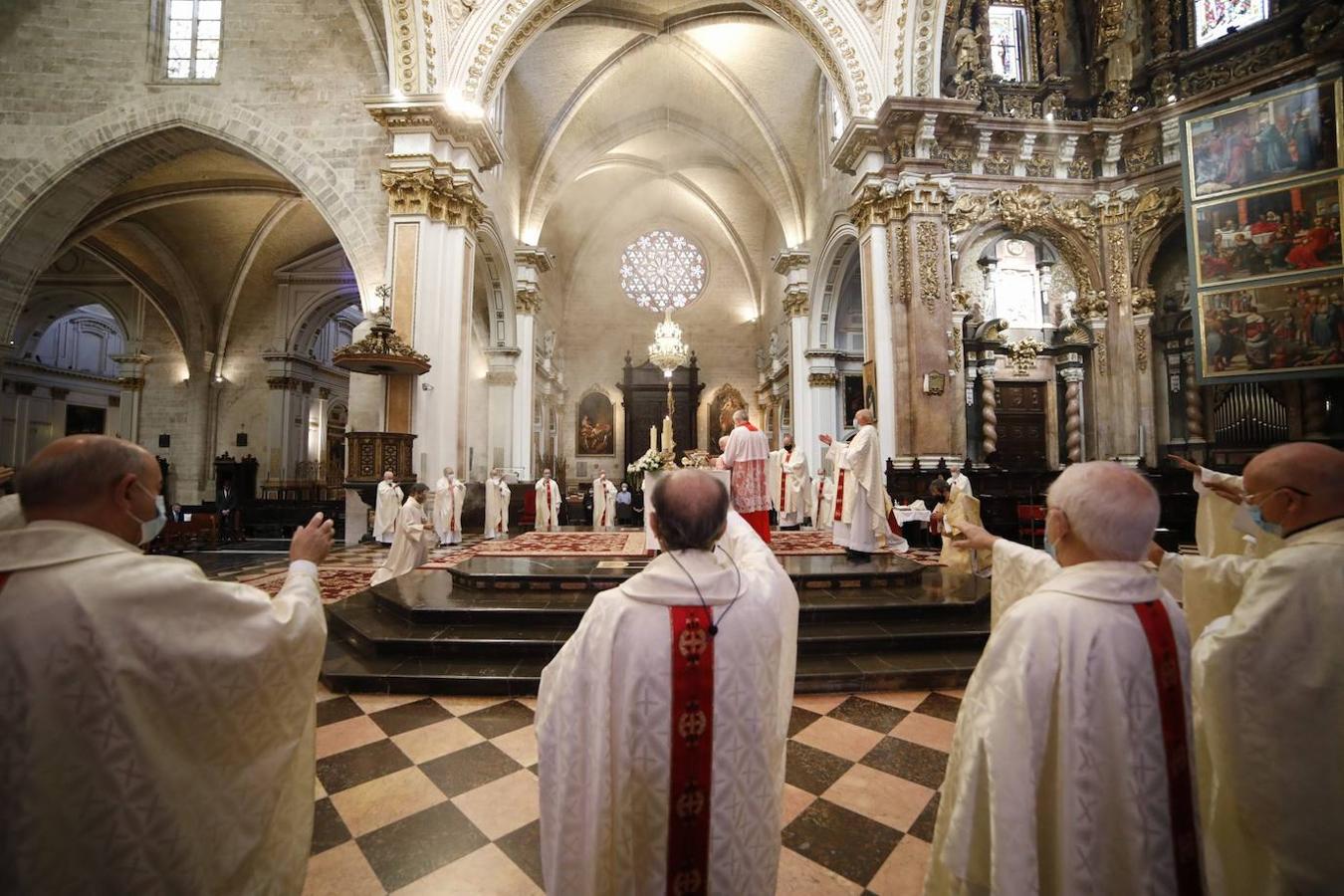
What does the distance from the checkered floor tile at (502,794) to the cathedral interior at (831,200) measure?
65 millimetres

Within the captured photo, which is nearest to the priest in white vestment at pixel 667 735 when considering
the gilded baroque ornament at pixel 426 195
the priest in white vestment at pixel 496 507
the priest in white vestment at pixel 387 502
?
the priest in white vestment at pixel 387 502

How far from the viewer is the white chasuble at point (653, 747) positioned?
53.7 inches

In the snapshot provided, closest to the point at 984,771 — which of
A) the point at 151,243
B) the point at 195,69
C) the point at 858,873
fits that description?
the point at 858,873

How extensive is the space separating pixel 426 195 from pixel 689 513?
374 inches

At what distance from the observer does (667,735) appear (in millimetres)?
1384

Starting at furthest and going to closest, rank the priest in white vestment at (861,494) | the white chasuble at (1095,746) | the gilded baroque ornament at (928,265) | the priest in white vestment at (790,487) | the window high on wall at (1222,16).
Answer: the priest in white vestment at (790,487)
the gilded baroque ornament at (928,265)
the window high on wall at (1222,16)
the priest in white vestment at (861,494)
the white chasuble at (1095,746)

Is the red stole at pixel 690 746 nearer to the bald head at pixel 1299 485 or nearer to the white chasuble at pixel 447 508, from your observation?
the bald head at pixel 1299 485

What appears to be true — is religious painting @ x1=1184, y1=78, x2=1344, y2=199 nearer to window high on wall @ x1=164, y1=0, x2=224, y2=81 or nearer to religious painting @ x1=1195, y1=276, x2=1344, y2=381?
A: religious painting @ x1=1195, y1=276, x2=1344, y2=381

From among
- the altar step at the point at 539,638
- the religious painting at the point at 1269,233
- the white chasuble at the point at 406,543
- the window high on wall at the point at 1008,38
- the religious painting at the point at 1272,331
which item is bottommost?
the altar step at the point at 539,638

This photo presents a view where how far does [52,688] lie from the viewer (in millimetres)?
1131

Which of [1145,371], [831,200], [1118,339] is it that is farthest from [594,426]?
[1145,371]

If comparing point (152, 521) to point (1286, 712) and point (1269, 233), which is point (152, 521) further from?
point (1269, 233)

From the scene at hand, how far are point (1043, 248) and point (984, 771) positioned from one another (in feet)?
36.9

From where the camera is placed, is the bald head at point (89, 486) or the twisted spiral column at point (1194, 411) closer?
the bald head at point (89, 486)
